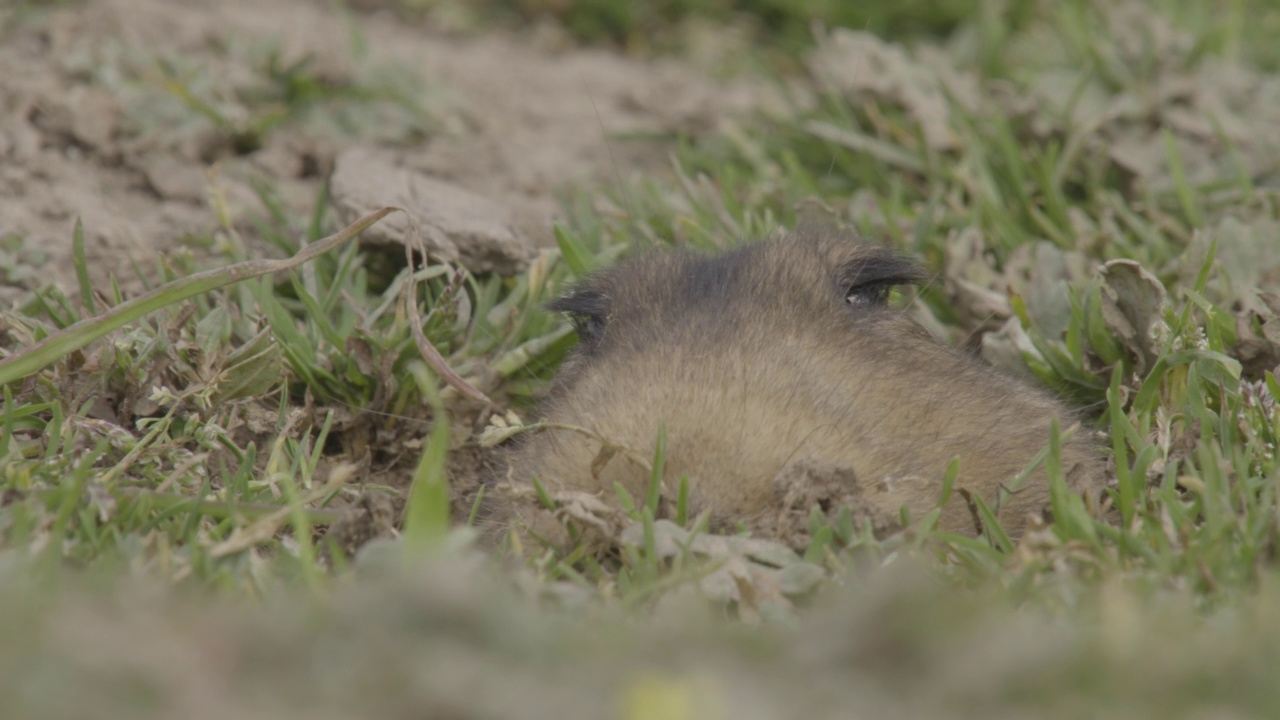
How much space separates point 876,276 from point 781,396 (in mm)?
800

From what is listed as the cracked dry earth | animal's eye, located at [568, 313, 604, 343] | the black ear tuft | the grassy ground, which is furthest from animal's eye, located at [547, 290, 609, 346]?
the cracked dry earth

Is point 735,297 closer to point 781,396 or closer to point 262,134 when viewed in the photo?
point 781,396

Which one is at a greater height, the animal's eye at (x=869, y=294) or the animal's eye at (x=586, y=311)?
the animal's eye at (x=869, y=294)

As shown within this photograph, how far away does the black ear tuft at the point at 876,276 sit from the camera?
3.65 m

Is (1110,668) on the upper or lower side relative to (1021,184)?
upper

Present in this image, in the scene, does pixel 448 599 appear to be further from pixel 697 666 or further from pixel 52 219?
pixel 52 219

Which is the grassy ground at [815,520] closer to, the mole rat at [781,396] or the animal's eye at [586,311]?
the mole rat at [781,396]

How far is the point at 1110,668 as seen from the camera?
5.96 ft

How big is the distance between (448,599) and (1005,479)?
178 cm

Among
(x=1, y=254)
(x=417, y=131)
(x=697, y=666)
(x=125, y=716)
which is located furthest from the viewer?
(x=417, y=131)

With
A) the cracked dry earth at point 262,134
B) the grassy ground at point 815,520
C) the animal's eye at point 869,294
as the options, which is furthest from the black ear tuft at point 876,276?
the cracked dry earth at point 262,134

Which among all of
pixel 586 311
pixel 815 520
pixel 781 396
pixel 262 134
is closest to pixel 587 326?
pixel 586 311

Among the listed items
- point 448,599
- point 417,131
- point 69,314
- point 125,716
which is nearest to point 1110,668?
point 448,599

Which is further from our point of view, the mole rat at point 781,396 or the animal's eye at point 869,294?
the animal's eye at point 869,294
